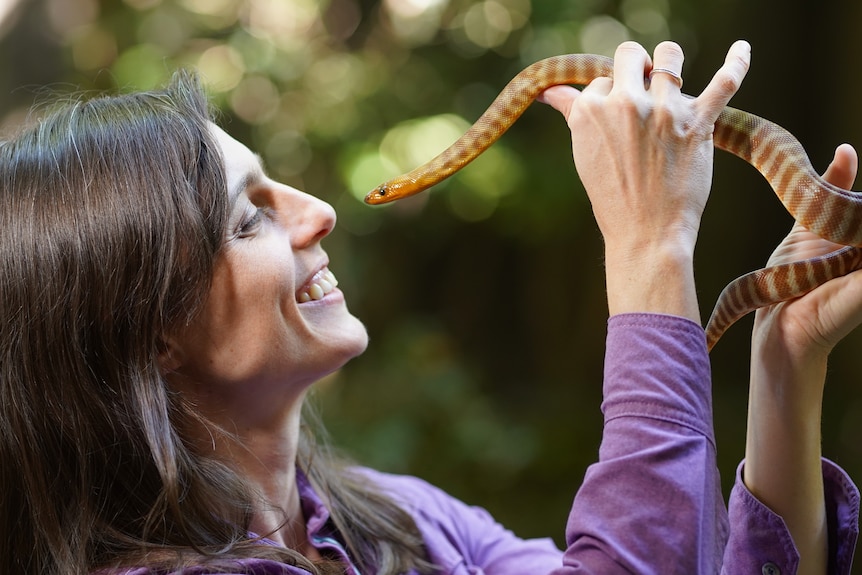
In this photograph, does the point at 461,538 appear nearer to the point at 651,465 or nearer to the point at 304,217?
the point at 304,217

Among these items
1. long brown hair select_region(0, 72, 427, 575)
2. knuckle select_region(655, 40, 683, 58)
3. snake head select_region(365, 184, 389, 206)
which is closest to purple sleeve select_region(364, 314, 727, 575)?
knuckle select_region(655, 40, 683, 58)

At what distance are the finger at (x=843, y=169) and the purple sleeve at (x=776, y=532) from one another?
47 cm

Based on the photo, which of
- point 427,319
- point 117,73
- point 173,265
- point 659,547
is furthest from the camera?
point 427,319

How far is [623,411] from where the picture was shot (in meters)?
1.15

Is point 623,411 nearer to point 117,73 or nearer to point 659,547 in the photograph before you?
point 659,547

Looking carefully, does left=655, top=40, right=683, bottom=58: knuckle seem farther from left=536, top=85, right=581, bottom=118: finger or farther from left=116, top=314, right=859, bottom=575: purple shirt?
left=116, top=314, right=859, bottom=575: purple shirt

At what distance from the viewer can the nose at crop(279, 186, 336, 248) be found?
64.0 inches

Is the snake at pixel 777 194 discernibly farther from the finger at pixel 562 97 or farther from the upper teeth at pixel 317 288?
the upper teeth at pixel 317 288

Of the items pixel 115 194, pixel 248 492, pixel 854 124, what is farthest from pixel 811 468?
pixel 854 124

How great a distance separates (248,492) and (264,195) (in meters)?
0.58

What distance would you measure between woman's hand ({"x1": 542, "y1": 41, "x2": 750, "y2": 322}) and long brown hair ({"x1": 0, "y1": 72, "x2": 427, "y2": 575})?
0.72 meters

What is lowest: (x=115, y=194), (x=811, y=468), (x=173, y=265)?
(x=811, y=468)

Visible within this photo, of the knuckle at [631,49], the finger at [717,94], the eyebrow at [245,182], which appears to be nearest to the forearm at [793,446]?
the finger at [717,94]

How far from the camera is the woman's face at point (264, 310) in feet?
5.08
